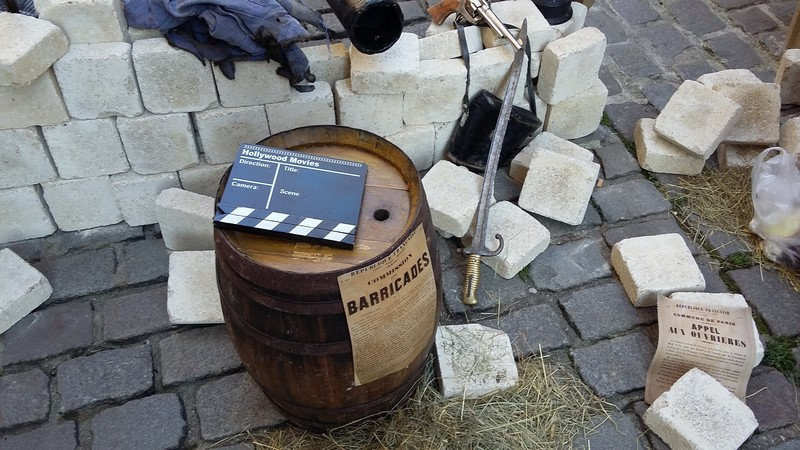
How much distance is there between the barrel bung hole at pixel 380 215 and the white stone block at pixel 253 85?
1147mm

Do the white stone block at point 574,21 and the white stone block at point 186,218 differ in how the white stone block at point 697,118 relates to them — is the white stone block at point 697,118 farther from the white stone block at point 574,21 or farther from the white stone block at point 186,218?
the white stone block at point 186,218

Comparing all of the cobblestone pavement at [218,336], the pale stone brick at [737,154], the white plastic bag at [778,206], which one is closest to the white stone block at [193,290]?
the cobblestone pavement at [218,336]

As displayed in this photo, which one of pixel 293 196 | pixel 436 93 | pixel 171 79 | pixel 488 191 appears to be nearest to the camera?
pixel 293 196

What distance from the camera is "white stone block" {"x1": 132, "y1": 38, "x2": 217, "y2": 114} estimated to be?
318 centimetres

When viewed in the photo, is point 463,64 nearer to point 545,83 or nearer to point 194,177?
point 545,83

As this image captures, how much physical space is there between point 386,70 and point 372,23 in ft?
0.91

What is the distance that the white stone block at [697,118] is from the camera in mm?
3920

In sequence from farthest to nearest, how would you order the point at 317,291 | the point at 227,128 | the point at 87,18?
the point at 227,128
the point at 87,18
the point at 317,291

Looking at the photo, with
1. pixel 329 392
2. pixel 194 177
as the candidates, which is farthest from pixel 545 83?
pixel 329 392

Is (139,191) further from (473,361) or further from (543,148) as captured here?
(543,148)

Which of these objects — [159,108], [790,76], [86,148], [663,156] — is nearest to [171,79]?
[159,108]

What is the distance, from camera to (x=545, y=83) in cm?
395

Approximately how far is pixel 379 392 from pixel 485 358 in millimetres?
670

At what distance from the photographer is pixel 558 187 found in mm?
3758
